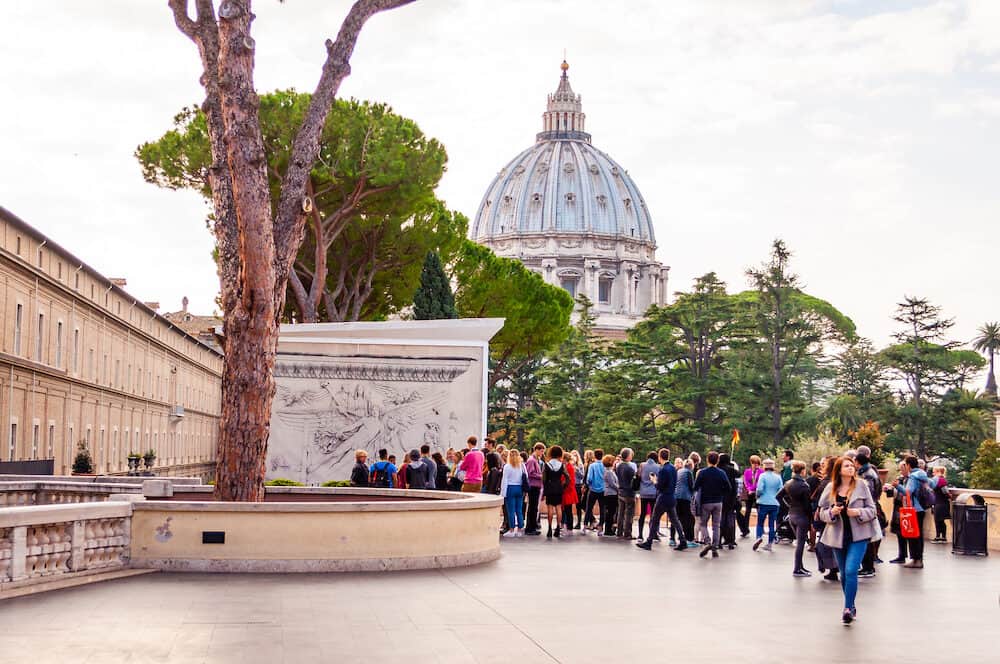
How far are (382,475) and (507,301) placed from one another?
36.5 metres

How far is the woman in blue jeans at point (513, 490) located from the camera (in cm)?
1984

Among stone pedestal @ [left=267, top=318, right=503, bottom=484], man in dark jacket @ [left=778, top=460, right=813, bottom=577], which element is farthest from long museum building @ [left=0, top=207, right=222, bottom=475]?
man in dark jacket @ [left=778, top=460, right=813, bottom=577]

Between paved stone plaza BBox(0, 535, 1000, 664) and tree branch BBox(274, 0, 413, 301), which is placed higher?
tree branch BBox(274, 0, 413, 301)

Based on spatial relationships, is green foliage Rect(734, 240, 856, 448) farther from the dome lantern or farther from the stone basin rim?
the dome lantern

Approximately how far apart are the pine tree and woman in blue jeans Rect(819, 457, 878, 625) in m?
33.4

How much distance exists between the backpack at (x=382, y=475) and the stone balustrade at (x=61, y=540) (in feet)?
24.2

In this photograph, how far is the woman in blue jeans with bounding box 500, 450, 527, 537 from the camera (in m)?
19.8

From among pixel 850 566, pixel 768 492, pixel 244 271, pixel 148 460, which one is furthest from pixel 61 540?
pixel 148 460

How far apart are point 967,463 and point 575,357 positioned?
86.7 ft

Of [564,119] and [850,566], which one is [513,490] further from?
[564,119]

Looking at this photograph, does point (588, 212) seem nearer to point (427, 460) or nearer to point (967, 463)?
point (967, 463)

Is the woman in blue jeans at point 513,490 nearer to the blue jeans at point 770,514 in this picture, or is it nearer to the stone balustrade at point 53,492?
the blue jeans at point 770,514

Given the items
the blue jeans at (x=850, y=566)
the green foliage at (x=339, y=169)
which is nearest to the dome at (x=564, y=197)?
the green foliage at (x=339, y=169)

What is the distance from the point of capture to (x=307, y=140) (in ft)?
53.1
